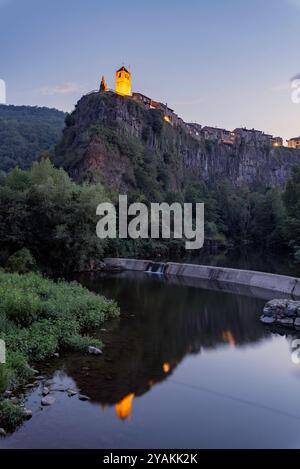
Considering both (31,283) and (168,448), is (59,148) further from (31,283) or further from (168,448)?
(168,448)

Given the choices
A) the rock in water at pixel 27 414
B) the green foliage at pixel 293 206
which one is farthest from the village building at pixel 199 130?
the rock in water at pixel 27 414

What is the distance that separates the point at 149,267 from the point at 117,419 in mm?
29113

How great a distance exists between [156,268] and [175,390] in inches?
1034

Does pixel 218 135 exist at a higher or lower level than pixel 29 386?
higher

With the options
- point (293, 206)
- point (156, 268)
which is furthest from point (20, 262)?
point (293, 206)

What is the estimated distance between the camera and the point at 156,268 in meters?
39.2

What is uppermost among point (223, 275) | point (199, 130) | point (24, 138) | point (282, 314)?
point (199, 130)

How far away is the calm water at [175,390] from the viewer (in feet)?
32.8

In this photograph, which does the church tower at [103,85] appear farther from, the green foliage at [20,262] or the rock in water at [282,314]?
the rock in water at [282,314]

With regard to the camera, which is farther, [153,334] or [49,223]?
[49,223]

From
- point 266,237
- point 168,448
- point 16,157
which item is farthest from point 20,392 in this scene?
point 16,157

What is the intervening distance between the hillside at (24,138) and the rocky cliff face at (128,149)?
12.4 metres

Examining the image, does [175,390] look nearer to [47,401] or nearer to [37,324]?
[47,401]

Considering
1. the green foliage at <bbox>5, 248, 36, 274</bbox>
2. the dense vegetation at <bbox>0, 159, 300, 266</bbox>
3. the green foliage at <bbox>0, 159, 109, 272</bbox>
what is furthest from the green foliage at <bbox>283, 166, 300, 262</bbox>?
the green foliage at <bbox>5, 248, 36, 274</bbox>
